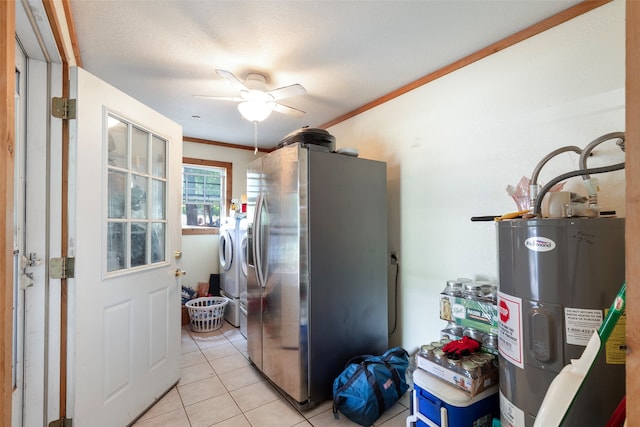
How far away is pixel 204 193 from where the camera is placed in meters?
4.16

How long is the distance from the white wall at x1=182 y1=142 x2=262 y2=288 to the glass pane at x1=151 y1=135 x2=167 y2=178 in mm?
1882

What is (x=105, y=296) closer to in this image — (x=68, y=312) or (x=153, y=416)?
(x=68, y=312)

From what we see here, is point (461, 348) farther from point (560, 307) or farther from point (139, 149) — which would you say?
point (139, 149)

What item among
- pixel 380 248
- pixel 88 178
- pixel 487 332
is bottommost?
pixel 487 332

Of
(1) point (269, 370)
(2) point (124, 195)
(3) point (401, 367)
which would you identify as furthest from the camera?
→ (1) point (269, 370)

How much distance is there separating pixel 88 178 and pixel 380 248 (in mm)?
1975

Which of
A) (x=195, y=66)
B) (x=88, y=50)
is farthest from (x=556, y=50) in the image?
(x=88, y=50)

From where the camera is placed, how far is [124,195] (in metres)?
1.79

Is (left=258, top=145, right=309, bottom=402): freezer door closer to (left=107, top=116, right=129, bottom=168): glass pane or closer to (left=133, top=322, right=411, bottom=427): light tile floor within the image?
(left=133, top=322, right=411, bottom=427): light tile floor

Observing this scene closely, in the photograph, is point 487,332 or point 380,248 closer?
point 487,332

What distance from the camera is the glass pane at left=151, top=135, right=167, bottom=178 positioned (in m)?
2.04

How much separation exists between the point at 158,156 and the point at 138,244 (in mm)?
674

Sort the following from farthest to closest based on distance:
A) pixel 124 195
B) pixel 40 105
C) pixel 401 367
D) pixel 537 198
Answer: pixel 401 367, pixel 124 195, pixel 40 105, pixel 537 198

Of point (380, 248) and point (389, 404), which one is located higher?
point (380, 248)
